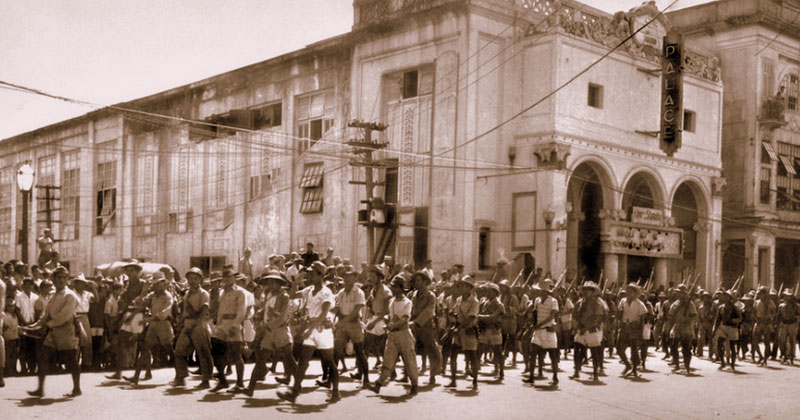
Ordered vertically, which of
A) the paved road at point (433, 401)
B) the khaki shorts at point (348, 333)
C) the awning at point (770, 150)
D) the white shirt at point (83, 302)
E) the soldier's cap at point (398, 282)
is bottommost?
the paved road at point (433, 401)

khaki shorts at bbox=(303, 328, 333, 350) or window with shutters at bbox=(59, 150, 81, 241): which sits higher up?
window with shutters at bbox=(59, 150, 81, 241)

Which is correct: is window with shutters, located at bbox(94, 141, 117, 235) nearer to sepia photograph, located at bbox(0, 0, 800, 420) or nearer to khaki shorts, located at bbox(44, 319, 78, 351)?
sepia photograph, located at bbox(0, 0, 800, 420)

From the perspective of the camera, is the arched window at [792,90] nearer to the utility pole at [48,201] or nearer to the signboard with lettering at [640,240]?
the signboard with lettering at [640,240]

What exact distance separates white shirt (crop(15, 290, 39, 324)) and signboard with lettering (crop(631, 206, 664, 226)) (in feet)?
67.7

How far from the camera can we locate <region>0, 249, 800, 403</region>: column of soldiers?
1281 cm

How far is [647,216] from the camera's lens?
104 feet

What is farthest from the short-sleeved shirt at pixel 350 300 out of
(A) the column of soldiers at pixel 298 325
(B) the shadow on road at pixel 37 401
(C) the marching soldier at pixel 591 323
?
(C) the marching soldier at pixel 591 323

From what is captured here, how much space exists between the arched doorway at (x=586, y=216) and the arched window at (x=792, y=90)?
1284 centimetres

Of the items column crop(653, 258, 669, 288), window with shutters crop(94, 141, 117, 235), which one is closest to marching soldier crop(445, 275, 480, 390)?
column crop(653, 258, 669, 288)

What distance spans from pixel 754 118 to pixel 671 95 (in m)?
9.59

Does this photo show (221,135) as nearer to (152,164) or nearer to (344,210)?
(152,164)

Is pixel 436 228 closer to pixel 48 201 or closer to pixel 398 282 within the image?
pixel 398 282

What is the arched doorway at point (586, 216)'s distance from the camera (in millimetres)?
30688

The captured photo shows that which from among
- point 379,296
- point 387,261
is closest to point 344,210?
point 387,261
